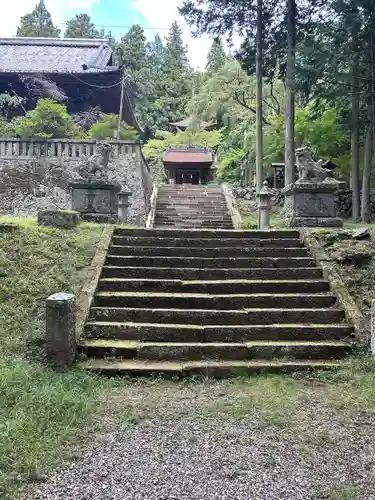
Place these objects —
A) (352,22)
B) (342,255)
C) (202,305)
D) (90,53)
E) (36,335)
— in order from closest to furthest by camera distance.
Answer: (36,335), (202,305), (342,255), (352,22), (90,53)

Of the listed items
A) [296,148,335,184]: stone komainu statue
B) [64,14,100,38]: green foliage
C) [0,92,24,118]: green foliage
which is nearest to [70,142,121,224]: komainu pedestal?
[296,148,335,184]: stone komainu statue

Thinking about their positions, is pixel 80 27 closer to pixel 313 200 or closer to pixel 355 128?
pixel 355 128

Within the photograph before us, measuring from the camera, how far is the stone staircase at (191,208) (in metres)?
13.0

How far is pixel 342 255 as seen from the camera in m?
5.63

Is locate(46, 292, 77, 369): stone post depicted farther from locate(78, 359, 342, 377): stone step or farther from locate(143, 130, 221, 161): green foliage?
locate(143, 130, 221, 161): green foliage

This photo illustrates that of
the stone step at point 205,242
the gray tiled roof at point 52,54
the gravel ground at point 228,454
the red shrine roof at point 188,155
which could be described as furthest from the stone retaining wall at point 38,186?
the red shrine roof at point 188,155

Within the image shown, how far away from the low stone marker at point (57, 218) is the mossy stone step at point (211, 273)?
60.0 inches

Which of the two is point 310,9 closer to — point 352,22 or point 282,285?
point 352,22

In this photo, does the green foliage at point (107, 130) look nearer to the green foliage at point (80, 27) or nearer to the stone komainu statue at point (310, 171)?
the stone komainu statue at point (310, 171)

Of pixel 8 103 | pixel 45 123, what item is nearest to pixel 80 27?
pixel 8 103

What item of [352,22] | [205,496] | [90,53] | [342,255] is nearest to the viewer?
[205,496]

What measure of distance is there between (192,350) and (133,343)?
0.61m

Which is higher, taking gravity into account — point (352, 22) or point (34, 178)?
point (352, 22)

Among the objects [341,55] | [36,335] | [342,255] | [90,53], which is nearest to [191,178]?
[90,53]
